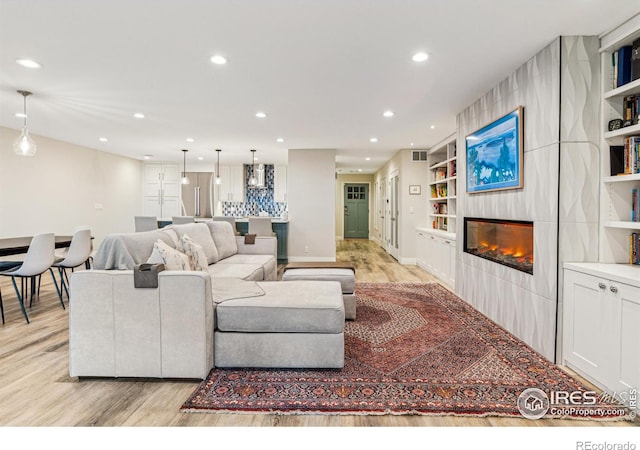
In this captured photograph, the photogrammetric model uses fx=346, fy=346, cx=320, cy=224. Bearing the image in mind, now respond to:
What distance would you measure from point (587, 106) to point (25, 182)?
7933 mm

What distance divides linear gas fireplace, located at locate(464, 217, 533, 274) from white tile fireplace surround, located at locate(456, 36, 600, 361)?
89 millimetres

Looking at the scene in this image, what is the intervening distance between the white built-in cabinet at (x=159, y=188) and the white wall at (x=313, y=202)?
4.08 metres

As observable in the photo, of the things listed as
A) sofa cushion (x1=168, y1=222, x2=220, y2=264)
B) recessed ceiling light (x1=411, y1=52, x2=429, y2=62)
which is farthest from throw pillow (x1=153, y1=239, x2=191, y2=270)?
recessed ceiling light (x1=411, y1=52, x2=429, y2=62)

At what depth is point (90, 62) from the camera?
10.2ft

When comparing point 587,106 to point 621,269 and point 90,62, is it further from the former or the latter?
point 90,62

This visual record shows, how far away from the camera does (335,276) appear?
11.9 feet

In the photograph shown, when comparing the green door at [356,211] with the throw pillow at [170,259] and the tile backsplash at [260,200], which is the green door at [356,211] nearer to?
the tile backsplash at [260,200]

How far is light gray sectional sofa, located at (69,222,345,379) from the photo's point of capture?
7.54 feet

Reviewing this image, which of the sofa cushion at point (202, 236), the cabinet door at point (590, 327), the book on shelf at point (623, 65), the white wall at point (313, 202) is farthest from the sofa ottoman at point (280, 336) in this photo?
the white wall at point (313, 202)

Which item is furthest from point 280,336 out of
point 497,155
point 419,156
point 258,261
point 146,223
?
point 419,156

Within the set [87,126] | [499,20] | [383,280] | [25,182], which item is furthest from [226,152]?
[499,20]

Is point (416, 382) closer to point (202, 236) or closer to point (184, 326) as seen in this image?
point (184, 326)

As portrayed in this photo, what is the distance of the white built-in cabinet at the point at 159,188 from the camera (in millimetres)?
9734

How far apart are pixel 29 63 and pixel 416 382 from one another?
420 cm
